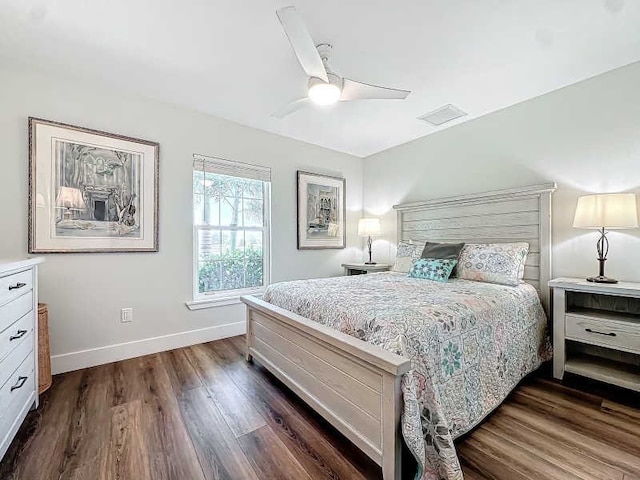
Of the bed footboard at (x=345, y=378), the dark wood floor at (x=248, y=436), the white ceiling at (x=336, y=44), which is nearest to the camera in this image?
the bed footboard at (x=345, y=378)

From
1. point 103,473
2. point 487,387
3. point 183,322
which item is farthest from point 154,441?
point 487,387

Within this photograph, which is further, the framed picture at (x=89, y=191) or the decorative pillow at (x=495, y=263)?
the decorative pillow at (x=495, y=263)

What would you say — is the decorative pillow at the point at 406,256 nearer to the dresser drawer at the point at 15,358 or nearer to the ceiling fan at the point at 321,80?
the ceiling fan at the point at 321,80

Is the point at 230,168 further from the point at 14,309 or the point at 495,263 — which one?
the point at 495,263

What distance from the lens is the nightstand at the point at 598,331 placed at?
2.04 m

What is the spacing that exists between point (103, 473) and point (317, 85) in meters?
2.46

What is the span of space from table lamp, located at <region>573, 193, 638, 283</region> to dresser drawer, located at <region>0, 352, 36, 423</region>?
374cm

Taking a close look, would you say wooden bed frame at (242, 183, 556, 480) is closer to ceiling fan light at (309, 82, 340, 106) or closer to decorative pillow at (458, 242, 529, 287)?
decorative pillow at (458, 242, 529, 287)

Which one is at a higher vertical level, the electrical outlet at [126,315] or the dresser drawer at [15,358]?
the dresser drawer at [15,358]

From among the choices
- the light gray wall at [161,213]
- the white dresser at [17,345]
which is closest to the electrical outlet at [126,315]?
the light gray wall at [161,213]

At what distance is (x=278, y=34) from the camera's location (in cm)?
197

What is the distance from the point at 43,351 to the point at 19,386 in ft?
2.27

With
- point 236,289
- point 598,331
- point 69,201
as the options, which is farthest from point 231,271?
point 598,331

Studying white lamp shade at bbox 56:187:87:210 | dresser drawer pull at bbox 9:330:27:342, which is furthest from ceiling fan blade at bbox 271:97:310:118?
dresser drawer pull at bbox 9:330:27:342
